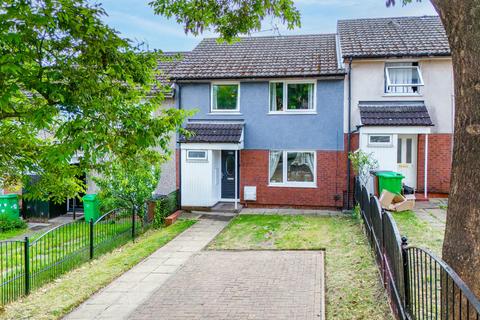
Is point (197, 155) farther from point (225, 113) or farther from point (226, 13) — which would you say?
point (226, 13)

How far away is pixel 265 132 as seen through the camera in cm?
1702

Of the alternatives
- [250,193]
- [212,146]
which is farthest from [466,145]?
[250,193]

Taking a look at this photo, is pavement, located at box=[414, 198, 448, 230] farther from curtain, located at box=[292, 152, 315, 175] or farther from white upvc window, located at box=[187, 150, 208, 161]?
white upvc window, located at box=[187, 150, 208, 161]

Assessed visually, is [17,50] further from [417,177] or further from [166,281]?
[417,177]

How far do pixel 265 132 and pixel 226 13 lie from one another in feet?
28.8

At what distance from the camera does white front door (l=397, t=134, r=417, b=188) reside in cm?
1630

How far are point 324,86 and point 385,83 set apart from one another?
7.42 ft

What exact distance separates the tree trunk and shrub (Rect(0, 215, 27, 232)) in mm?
16401

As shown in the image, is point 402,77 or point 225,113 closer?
point 402,77

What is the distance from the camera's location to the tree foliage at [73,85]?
17.6ft

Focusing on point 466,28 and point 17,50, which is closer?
point 466,28

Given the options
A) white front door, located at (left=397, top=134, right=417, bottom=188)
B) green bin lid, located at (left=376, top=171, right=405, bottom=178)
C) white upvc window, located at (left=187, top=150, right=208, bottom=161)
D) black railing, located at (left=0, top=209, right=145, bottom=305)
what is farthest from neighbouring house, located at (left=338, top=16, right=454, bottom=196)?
black railing, located at (left=0, top=209, right=145, bottom=305)

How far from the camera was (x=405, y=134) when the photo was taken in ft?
51.9

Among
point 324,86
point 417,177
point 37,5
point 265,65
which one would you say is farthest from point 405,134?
point 37,5
